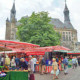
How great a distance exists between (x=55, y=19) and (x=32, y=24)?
104 ft

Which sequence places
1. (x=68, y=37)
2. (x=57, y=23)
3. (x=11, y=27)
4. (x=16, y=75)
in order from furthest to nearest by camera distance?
(x=57, y=23) → (x=68, y=37) → (x=11, y=27) → (x=16, y=75)

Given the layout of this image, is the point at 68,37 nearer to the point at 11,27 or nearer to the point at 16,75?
the point at 11,27

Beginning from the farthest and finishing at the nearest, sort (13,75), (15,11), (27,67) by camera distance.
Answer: (15,11) → (27,67) → (13,75)

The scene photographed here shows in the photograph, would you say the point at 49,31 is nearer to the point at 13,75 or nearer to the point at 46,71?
the point at 46,71

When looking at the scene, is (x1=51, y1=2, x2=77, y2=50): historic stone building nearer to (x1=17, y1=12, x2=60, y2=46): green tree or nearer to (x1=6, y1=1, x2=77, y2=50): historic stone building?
(x1=6, y1=1, x2=77, y2=50): historic stone building

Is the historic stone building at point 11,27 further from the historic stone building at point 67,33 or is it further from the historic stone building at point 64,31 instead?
the historic stone building at point 67,33

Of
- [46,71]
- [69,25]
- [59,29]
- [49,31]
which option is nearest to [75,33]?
[69,25]

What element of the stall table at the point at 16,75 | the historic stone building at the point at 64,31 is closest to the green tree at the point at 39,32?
the stall table at the point at 16,75

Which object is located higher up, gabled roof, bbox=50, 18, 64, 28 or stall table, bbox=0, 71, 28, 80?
→ gabled roof, bbox=50, 18, 64, 28

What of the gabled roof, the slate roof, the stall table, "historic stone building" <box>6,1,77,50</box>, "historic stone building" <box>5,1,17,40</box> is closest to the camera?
the stall table

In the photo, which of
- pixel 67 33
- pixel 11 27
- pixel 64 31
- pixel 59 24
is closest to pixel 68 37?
pixel 67 33

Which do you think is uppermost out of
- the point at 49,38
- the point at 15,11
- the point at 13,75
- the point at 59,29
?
the point at 15,11

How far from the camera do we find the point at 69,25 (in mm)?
49375

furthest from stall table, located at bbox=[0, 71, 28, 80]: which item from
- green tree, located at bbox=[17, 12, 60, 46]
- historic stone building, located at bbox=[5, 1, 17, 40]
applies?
historic stone building, located at bbox=[5, 1, 17, 40]
